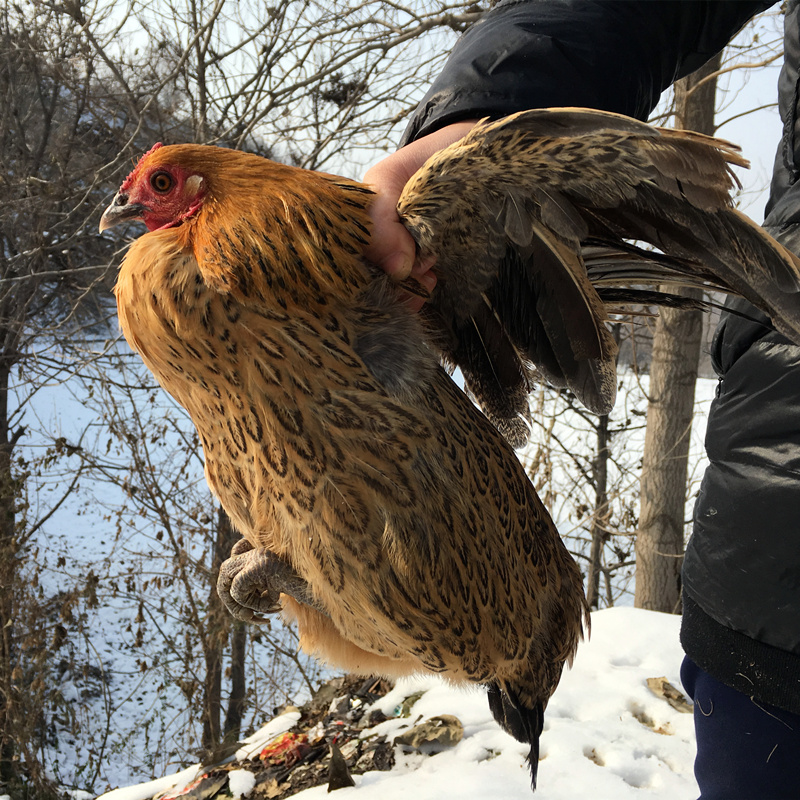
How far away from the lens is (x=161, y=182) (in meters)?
1.25

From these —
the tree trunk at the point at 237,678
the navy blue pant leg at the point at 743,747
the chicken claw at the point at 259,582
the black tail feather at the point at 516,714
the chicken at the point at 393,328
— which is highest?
the chicken at the point at 393,328

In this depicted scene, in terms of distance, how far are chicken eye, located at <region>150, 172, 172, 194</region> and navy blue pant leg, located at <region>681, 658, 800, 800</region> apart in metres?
1.62

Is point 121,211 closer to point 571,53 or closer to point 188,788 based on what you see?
point 571,53

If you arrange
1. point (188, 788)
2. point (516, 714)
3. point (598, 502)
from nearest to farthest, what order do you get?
point (516, 714)
point (188, 788)
point (598, 502)

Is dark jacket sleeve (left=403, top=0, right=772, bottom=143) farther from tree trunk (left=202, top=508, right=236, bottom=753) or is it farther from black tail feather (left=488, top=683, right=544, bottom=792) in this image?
tree trunk (left=202, top=508, right=236, bottom=753)

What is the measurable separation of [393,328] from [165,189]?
516mm

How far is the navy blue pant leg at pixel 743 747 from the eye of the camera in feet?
4.51

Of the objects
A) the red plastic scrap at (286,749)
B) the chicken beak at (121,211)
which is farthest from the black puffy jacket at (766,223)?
the red plastic scrap at (286,749)

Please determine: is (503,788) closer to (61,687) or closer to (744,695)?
(744,695)

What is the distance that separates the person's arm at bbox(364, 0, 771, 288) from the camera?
1243 mm

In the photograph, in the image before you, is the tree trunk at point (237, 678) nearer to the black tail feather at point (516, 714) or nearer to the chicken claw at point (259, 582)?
the black tail feather at point (516, 714)

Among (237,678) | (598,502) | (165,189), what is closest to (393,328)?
(165,189)

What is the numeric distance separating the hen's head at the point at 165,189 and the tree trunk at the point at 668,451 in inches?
156

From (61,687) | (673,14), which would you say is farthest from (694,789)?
(61,687)
